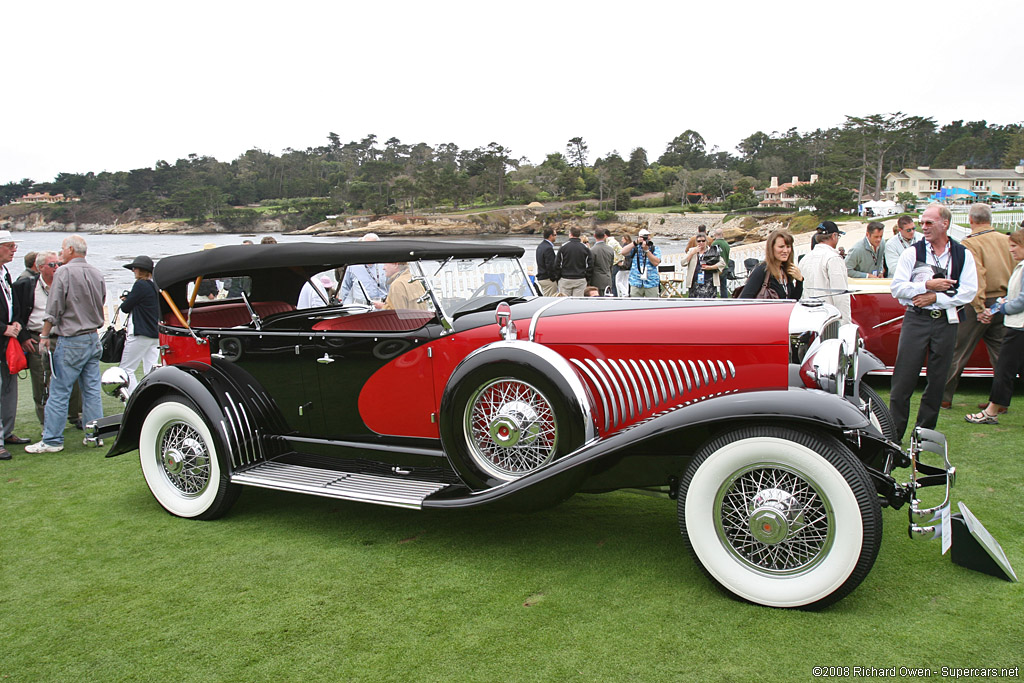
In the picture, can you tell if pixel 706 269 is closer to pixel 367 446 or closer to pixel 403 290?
pixel 403 290

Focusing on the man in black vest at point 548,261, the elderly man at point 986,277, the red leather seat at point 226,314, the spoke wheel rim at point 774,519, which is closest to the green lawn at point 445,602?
the spoke wheel rim at point 774,519

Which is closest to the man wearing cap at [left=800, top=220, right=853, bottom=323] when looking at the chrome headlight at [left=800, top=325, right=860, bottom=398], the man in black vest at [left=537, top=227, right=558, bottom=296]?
the chrome headlight at [left=800, top=325, right=860, bottom=398]

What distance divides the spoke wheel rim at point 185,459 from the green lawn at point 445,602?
239mm

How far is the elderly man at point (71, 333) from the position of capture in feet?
19.4

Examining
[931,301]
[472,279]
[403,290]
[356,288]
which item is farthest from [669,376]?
[356,288]

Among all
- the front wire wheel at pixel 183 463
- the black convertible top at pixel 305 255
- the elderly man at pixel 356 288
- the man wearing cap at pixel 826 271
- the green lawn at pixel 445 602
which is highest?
the black convertible top at pixel 305 255

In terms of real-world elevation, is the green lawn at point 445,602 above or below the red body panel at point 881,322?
below

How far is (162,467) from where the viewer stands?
15.3ft

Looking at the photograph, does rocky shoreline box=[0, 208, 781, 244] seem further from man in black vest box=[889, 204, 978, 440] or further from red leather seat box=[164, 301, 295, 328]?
red leather seat box=[164, 301, 295, 328]

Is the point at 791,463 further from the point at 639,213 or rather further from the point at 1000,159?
the point at 1000,159

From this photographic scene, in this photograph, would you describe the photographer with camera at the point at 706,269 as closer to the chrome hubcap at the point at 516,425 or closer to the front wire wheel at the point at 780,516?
the chrome hubcap at the point at 516,425

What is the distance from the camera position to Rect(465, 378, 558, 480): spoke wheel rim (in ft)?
11.9

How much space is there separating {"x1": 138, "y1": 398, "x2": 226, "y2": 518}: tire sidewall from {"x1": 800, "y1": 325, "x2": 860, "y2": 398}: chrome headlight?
143 inches

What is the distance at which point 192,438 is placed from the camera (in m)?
4.52
